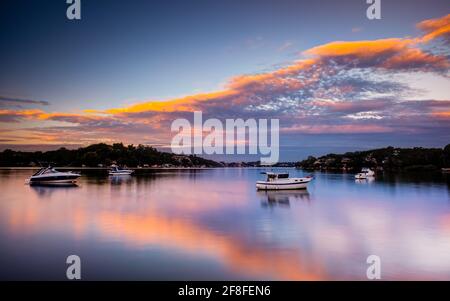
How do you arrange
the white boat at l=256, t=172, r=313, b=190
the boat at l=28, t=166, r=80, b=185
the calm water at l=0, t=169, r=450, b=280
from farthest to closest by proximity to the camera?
the boat at l=28, t=166, r=80, b=185 < the white boat at l=256, t=172, r=313, b=190 < the calm water at l=0, t=169, r=450, b=280

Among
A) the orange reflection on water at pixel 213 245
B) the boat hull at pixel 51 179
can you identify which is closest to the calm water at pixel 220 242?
the orange reflection on water at pixel 213 245

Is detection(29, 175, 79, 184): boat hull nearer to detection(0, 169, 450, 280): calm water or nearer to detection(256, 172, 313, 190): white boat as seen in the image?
detection(0, 169, 450, 280): calm water

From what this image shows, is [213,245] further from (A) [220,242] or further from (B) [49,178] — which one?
(B) [49,178]

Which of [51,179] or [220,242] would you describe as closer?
[220,242]

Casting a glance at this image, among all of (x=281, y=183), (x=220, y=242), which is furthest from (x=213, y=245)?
(x=281, y=183)

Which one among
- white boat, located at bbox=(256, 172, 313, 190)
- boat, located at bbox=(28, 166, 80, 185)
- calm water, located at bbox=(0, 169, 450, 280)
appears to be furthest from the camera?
boat, located at bbox=(28, 166, 80, 185)

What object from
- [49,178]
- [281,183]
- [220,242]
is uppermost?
[49,178]

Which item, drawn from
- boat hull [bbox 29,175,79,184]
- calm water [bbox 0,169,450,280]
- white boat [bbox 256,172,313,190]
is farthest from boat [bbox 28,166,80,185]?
white boat [bbox 256,172,313,190]

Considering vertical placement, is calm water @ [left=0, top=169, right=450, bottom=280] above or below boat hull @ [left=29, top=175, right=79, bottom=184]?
below

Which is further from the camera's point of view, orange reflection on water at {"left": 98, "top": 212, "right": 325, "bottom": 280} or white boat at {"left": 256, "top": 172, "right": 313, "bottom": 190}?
white boat at {"left": 256, "top": 172, "right": 313, "bottom": 190}

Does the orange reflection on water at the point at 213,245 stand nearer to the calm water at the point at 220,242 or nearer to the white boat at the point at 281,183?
the calm water at the point at 220,242

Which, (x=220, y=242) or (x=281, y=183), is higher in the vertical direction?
(x=281, y=183)

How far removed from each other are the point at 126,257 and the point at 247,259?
368cm

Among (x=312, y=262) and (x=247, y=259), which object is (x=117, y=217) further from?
(x=312, y=262)
